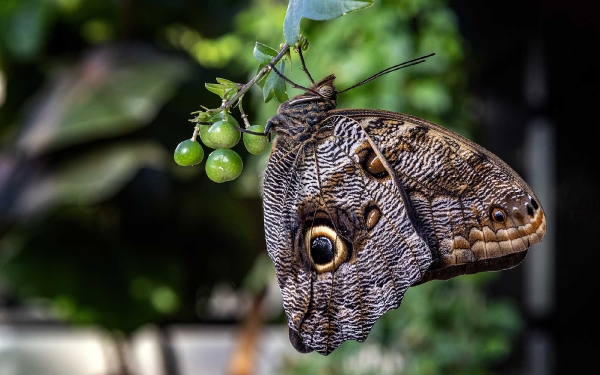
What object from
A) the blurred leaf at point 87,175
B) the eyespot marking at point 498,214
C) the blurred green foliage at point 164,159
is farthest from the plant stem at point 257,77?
the blurred leaf at point 87,175

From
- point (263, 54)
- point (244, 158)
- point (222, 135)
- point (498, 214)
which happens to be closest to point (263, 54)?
point (263, 54)

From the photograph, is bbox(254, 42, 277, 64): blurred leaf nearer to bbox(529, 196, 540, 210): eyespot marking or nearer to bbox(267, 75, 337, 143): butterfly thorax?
bbox(267, 75, 337, 143): butterfly thorax

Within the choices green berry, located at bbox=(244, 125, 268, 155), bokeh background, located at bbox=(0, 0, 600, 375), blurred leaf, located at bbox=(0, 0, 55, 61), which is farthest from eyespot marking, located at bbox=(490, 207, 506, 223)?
blurred leaf, located at bbox=(0, 0, 55, 61)

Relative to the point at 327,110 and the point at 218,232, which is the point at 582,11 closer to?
the point at 327,110

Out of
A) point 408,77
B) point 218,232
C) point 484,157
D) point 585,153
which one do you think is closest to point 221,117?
point 484,157

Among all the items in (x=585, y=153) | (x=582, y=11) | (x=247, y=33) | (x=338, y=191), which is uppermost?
(x=247, y=33)

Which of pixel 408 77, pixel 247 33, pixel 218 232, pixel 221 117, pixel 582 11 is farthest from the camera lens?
pixel 218 232
